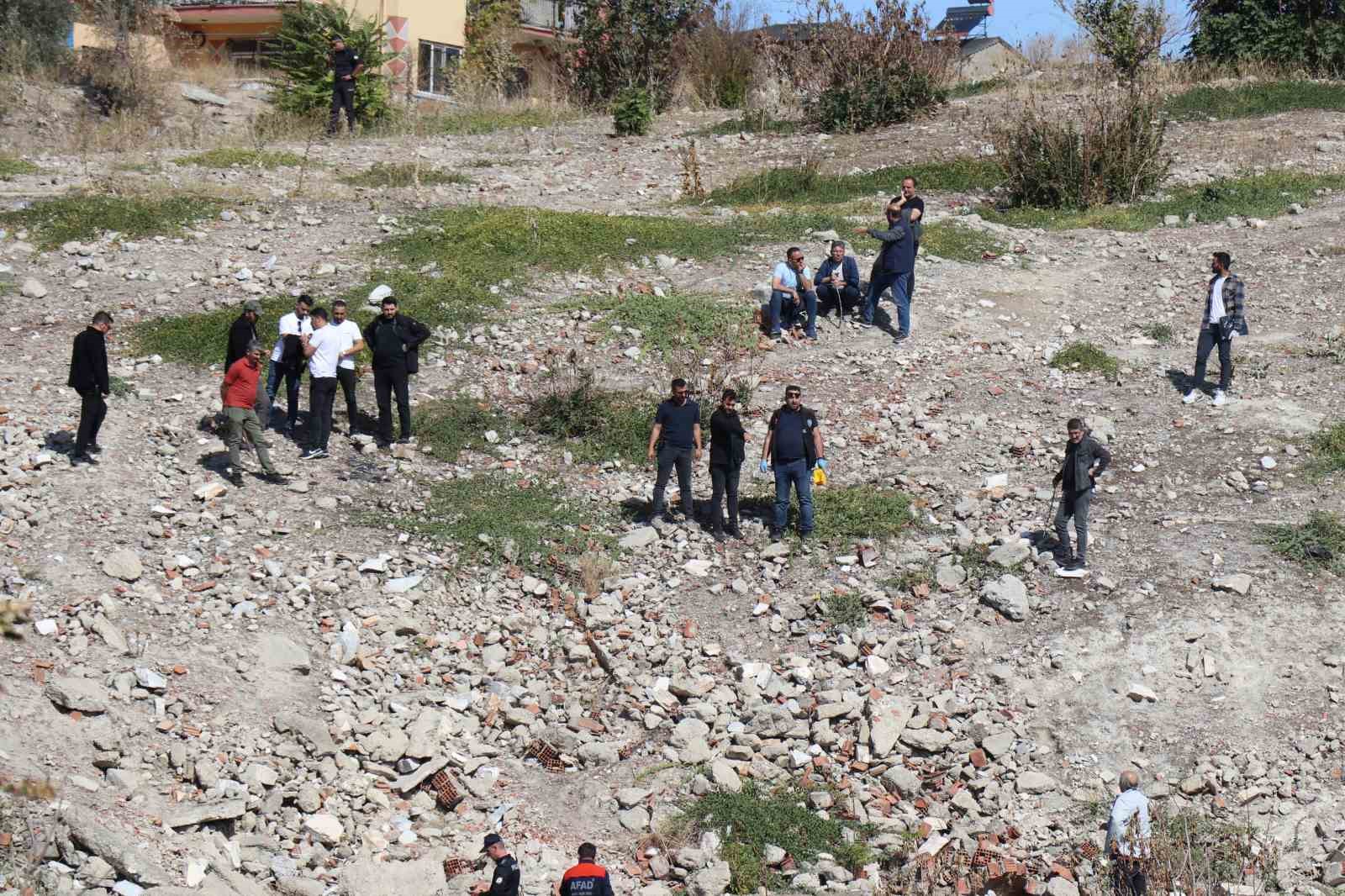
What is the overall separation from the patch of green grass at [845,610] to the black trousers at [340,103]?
15805 millimetres

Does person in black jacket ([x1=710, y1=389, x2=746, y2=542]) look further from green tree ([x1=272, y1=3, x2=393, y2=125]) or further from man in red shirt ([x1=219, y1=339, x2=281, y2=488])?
green tree ([x1=272, y1=3, x2=393, y2=125])

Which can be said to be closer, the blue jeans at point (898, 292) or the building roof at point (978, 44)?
the blue jeans at point (898, 292)

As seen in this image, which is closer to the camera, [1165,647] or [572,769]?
[572,769]

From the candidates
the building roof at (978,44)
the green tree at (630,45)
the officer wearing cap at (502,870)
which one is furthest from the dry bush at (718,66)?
the officer wearing cap at (502,870)

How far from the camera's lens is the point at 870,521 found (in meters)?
12.2

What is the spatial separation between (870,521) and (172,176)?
40.1 feet

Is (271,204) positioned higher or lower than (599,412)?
higher

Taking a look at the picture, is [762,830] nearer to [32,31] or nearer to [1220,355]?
[1220,355]

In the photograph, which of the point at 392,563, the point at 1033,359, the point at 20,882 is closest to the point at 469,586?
the point at 392,563

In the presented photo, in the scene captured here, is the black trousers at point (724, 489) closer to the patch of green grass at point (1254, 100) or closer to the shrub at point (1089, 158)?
the shrub at point (1089, 158)

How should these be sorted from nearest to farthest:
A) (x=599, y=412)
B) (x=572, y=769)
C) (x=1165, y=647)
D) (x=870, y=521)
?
(x=572, y=769), (x=1165, y=647), (x=870, y=521), (x=599, y=412)

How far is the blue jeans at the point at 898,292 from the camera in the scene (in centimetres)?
1546

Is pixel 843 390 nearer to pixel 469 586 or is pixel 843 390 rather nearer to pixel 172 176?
pixel 469 586

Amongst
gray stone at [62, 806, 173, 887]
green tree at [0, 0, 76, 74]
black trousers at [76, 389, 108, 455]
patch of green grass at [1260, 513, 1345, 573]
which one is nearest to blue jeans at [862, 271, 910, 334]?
patch of green grass at [1260, 513, 1345, 573]
